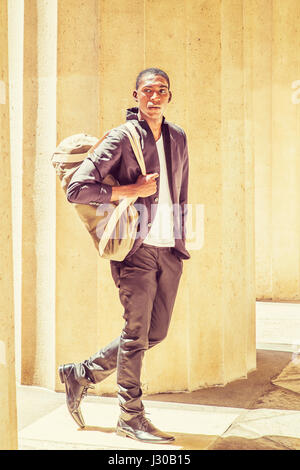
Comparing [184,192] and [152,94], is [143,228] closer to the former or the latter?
[184,192]

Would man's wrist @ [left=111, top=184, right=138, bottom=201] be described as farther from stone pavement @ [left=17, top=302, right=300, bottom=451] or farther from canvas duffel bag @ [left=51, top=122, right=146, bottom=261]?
stone pavement @ [left=17, top=302, right=300, bottom=451]

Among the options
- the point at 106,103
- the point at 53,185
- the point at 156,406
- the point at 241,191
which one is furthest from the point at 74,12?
the point at 156,406

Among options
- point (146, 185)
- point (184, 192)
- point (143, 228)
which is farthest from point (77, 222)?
point (146, 185)

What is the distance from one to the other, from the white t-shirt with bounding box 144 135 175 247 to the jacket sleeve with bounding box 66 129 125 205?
30cm

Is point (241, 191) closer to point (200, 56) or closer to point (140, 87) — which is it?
point (200, 56)

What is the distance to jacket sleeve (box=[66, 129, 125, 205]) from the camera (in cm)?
409

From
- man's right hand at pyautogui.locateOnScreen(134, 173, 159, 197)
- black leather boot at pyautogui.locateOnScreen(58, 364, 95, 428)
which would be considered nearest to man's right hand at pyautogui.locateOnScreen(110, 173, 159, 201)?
man's right hand at pyautogui.locateOnScreen(134, 173, 159, 197)

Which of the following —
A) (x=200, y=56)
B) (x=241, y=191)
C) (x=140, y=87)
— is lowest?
(x=241, y=191)

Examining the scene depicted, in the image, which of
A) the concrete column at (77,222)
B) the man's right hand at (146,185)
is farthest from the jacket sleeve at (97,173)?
the concrete column at (77,222)

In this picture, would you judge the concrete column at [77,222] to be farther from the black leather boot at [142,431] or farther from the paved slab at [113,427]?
the black leather boot at [142,431]

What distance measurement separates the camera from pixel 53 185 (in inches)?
214

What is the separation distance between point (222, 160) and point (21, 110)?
5.31 feet

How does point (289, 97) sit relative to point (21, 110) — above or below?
above

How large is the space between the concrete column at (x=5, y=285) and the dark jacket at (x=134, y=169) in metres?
1.20
